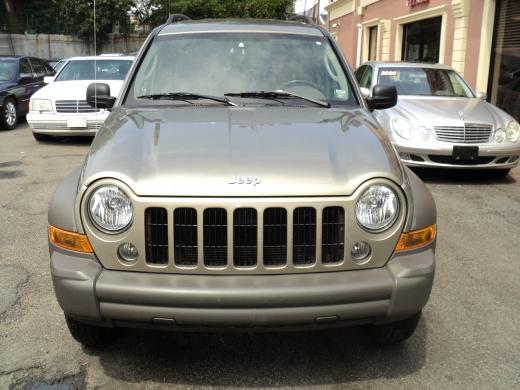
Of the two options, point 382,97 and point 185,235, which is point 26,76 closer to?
point 382,97

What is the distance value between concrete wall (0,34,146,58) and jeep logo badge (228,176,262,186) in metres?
32.4

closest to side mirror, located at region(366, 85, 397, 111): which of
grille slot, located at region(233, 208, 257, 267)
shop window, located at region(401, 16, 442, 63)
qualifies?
grille slot, located at region(233, 208, 257, 267)

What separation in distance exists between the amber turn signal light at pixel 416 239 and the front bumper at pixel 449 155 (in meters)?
4.63

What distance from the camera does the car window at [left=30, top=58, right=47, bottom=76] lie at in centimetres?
1402

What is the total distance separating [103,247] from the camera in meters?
2.56

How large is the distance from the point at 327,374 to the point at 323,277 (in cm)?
69

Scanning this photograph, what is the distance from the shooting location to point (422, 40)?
17938 mm

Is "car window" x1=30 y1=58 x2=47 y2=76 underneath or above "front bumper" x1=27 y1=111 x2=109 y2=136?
above

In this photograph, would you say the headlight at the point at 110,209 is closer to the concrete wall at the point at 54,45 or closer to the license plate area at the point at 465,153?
the license plate area at the point at 465,153

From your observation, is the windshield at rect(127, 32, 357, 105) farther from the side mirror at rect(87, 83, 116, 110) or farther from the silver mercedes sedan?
the silver mercedes sedan

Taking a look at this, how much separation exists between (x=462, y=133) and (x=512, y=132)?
0.79 meters

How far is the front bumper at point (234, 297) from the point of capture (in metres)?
2.45

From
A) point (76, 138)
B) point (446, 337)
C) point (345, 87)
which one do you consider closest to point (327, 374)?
point (446, 337)

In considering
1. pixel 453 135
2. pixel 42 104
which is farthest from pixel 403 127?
pixel 42 104
